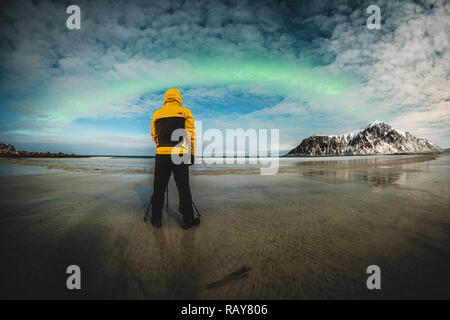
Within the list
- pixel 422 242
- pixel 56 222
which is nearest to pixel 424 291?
pixel 422 242

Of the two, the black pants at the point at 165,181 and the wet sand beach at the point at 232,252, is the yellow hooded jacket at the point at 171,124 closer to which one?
the black pants at the point at 165,181

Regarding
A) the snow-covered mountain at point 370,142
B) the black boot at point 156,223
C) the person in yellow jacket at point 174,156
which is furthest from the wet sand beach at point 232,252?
the snow-covered mountain at point 370,142

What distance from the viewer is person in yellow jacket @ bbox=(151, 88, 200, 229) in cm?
348

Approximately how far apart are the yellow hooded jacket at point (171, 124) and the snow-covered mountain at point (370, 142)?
13026 centimetres

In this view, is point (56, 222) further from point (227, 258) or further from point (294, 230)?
point (294, 230)

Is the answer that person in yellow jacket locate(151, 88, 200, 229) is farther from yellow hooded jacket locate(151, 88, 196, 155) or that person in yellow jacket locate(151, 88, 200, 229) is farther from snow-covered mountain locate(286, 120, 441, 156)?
snow-covered mountain locate(286, 120, 441, 156)

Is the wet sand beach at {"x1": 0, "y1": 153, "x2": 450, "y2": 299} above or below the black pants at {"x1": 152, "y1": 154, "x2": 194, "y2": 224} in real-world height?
below

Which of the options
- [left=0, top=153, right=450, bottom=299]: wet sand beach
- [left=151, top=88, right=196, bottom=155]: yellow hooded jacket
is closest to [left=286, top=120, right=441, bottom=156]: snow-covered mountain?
[left=0, top=153, right=450, bottom=299]: wet sand beach

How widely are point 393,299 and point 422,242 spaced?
168 cm

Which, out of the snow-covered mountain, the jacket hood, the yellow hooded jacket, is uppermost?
the snow-covered mountain

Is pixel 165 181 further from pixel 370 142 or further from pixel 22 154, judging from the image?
pixel 370 142

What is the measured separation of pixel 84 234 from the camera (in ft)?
9.98
